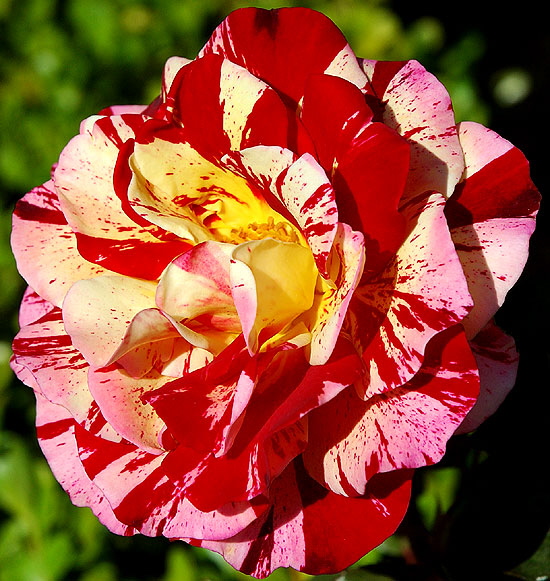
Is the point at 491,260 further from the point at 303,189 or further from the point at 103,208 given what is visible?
the point at 103,208

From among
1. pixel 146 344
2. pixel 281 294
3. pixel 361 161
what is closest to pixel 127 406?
pixel 146 344

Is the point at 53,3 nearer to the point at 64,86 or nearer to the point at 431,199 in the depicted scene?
the point at 64,86

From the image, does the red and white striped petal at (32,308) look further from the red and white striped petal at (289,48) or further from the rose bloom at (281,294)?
the red and white striped petal at (289,48)

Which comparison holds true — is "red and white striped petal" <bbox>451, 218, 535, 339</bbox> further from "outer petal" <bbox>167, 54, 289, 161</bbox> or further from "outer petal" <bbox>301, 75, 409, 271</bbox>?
"outer petal" <bbox>167, 54, 289, 161</bbox>

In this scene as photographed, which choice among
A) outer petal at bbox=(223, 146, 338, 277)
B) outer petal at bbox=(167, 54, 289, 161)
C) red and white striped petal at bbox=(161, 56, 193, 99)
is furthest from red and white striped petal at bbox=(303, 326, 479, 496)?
red and white striped petal at bbox=(161, 56, 193, 99)

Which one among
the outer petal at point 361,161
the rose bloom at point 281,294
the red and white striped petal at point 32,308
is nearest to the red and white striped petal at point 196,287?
the rose bloom at point 281,294

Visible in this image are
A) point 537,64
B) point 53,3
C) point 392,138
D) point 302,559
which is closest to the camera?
point 392,138

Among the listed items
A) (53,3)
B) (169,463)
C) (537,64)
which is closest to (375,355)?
(169,463)
